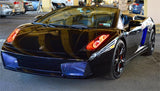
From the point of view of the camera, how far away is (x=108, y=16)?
4.43 m

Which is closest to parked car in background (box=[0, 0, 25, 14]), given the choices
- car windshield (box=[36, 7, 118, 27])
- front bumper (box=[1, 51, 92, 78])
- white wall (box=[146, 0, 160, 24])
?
white wall (box=[146, 0, 160, 24])

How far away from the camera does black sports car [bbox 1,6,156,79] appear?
335 cm

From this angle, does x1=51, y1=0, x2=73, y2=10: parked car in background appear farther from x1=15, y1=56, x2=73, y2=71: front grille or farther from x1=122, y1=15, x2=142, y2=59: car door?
x1=15, y1=56, x2=73, y2=71: front grille

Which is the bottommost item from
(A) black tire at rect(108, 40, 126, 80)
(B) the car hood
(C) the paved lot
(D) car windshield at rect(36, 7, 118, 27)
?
(C) the paved lot

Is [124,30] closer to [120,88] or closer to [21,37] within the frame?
[120,88]

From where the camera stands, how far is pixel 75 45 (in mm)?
3459

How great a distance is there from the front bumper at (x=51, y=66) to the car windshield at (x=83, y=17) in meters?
1.08

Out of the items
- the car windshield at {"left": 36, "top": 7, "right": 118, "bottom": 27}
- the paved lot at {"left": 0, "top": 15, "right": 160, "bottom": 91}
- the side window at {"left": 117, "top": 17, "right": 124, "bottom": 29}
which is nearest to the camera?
the paved lot at {"left": 0, "top": 15, "right": 160, "bottom": 91}

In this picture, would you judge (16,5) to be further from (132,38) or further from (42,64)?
(42,64)

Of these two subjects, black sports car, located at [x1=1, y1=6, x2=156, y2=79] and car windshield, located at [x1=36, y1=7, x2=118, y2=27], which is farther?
car windshield, located at [x1=36, y1=7, x2=118, y2=27]

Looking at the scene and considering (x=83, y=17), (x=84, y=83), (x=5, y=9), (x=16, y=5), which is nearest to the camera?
(x=84, y=83)

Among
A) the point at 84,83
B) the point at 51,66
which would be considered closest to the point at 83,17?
the point at 84,83

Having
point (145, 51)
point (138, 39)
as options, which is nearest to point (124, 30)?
point (138, 39)

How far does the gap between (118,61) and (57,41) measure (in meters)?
1.10
